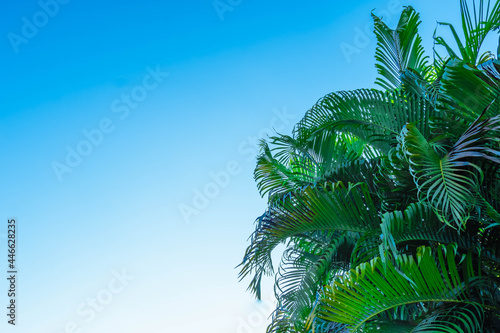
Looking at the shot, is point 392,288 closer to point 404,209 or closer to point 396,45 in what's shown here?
point 404,209

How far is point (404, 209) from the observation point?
393cm

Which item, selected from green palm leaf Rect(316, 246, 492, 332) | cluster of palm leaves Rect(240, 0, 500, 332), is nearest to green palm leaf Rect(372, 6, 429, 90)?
cluster of palm leaves Rect(240, 0, 500, 332)

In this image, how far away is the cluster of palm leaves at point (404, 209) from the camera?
3062 mm

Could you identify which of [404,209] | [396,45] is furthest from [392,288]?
[396,45]

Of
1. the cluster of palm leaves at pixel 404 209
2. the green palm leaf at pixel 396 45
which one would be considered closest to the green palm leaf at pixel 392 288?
the cluster of palm leaves at pixel 404 209

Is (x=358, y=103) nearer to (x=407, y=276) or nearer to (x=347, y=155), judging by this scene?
(x=347, y=155)

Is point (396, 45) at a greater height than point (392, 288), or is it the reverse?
point (396, 45)

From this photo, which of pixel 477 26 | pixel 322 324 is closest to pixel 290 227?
pixel 322 324

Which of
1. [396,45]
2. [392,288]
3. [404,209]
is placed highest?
[396,45]

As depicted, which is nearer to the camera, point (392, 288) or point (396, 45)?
point (392, 288)

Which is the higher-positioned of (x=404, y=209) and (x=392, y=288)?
(x=404, y=209)

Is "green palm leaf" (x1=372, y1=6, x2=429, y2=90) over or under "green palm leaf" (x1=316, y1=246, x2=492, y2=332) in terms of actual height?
over

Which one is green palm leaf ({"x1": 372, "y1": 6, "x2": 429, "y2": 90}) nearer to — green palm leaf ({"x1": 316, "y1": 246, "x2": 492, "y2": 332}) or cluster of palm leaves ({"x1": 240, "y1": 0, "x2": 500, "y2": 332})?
cluster of palm leaves ({"x1": 240, "y1": 0, "x2": 500, "y2": 332})

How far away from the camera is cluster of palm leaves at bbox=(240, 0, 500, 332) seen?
306cm
